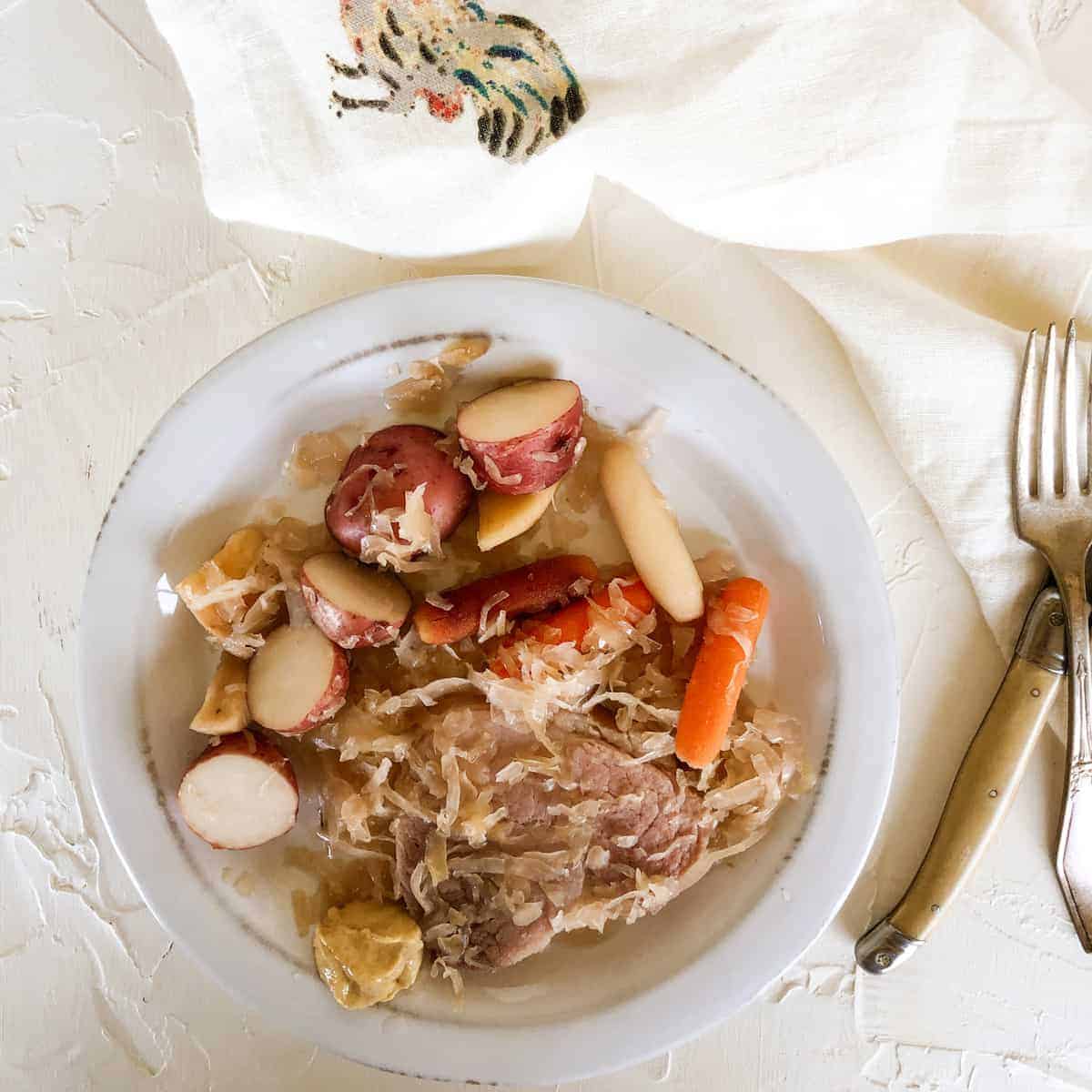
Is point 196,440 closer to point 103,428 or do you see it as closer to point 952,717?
point 103,428

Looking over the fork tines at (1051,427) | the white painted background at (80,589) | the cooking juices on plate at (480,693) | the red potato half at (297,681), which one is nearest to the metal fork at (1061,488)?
the fork tines at (1051,427)

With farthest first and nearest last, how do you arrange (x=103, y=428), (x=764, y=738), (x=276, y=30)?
(x=103, y=428), (x=764, y=738), (x=276, y=30)

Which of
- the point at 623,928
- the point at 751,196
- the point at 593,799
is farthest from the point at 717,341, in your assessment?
the point at 623,928

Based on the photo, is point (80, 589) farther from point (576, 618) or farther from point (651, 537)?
point (651, 537)

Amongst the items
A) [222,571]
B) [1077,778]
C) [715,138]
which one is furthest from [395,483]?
[1077,778]

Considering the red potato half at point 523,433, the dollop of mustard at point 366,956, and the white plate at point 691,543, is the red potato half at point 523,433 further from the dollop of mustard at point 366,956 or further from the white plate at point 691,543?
the dollop of mustard at point 366,956

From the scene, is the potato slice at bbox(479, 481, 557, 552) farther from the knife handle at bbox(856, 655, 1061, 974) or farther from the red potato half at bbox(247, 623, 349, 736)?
the knife handle at bbox(856, 655, 1061, 974)
